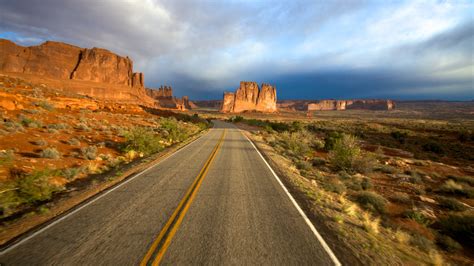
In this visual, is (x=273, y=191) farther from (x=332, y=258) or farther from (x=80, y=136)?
(x=80, y=136)

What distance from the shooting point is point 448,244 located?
5.88m

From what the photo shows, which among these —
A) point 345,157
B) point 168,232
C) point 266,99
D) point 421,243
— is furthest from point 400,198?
point 266,99

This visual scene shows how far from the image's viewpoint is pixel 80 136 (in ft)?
51.4

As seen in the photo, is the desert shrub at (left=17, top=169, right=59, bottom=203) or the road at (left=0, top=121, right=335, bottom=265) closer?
the road at (left=0, top=121, right=335, bottom=265)

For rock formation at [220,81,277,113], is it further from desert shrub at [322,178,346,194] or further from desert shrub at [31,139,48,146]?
desert shrub at [322,178,346,194]

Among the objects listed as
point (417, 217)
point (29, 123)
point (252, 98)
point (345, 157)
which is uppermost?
point (252, 98)

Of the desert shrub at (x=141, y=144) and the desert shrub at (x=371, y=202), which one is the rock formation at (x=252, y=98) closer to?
the desert shrub at (x=141, y=144)

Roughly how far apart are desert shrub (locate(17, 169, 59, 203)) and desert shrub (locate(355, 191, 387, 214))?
35.4ft

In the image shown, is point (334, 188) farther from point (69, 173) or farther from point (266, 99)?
point (266, 99)

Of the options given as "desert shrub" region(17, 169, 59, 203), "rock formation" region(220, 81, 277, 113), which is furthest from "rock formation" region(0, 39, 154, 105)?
"desert shrub" region(17, 169, 59, 203)

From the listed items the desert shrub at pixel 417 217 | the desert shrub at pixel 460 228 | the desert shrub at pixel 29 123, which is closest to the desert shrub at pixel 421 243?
the desert shrub at pixel 460 228

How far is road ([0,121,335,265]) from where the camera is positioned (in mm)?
3900

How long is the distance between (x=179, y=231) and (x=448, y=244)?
702 centimetres

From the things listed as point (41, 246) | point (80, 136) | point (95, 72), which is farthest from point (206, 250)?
point (95, 72)
